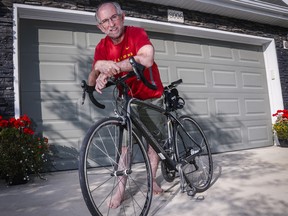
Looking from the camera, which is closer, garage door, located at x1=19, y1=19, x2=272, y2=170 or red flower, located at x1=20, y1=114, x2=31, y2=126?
red flower, located at x1=20, y1=114, x2=31, y2=126

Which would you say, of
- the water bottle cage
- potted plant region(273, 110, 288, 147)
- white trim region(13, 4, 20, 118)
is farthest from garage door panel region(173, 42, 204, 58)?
white trim region(13, 4, 20, 118)

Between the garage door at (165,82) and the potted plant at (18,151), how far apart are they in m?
0.44

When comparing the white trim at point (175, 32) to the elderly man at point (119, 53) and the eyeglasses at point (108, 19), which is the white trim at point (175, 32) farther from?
the eyeglasses at point (108, 19)

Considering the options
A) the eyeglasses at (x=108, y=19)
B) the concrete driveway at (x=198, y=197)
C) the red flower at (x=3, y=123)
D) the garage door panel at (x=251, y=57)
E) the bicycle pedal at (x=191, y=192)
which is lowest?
the concrete driveway at (x=198, y=197)

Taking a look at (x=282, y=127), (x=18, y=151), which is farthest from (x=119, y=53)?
(x=282, y=127)

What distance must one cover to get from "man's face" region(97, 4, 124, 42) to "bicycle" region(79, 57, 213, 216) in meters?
0.46

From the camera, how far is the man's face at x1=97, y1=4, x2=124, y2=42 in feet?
5.63

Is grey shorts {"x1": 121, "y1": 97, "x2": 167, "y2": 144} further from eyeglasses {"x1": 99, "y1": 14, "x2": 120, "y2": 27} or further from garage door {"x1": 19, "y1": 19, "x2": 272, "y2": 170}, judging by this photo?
garage door {"x1": 19, "y1": 19, "x2": 272, "y2": 170}

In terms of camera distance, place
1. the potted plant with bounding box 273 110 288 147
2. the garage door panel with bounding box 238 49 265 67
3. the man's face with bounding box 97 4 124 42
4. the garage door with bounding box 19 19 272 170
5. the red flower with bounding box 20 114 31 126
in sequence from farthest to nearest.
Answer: the garage door panel with bounding box 238 49 265 67 → the potted plant with bounding box 273 110 288 147 → the garage door with bounding box 19 19 272 170 → the red flower with bounding box 20 114 31 126 → the man's face with bounding box 97 4 124 42

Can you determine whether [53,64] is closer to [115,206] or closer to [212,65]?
[115,206]

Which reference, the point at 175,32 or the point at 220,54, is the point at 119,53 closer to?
the point at 175,32

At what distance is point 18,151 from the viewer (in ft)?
9.62

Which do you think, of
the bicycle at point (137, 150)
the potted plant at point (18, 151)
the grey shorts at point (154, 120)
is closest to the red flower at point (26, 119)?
the potted plant at point (18, 151)

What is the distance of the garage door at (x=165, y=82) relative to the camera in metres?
3.64
